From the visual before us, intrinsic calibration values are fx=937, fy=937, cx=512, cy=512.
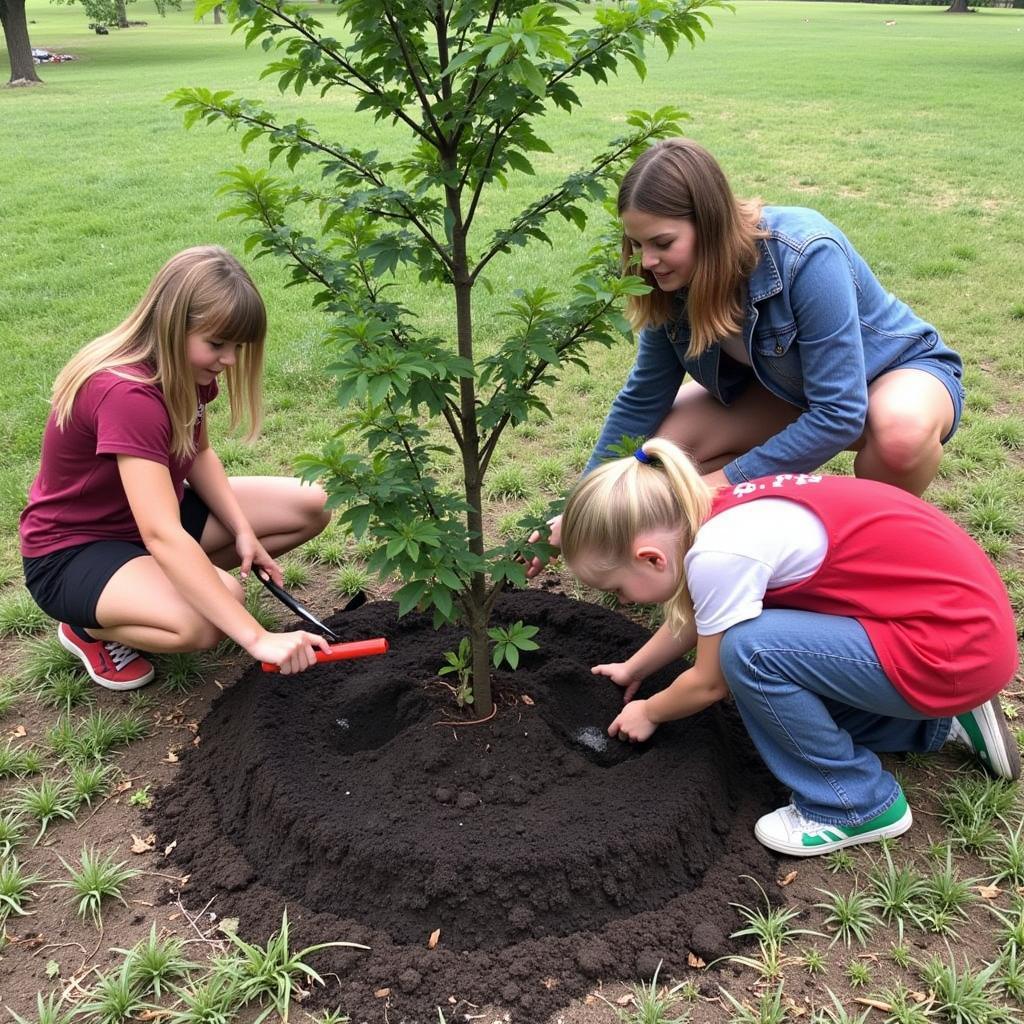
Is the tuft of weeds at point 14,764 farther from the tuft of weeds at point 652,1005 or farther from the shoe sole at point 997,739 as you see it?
the shoe sole at point 997,739

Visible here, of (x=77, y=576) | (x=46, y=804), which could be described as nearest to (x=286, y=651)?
(x=46, y=804)

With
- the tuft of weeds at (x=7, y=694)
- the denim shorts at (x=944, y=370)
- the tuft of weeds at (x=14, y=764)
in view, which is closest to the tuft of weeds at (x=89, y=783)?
the tuft of weeds at (x=14, y=764)

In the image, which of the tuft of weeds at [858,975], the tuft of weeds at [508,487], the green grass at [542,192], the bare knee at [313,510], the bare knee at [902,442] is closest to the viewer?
the tuft of weeds at [858,975]

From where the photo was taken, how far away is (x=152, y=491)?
2.95 metres

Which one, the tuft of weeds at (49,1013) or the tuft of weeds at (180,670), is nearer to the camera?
the tuft of weeds at (49,1013)

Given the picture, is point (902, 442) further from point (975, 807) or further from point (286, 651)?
point (286, 651)

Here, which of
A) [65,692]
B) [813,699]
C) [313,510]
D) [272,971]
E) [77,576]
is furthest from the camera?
[313,510]

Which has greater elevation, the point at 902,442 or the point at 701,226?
the point at 701,226

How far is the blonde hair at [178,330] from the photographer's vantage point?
9.64 ft

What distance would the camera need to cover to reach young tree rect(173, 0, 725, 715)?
2.26 metres

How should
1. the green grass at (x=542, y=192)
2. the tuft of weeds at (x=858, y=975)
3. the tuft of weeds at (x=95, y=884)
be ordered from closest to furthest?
the tuft of weeds at (x=858, y=975), the tuft of weeds at (x=95, y=884), the green grass at (x=542, y=192)

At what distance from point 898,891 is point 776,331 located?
176cm

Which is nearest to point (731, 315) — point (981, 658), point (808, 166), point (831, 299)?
point (831, 299)

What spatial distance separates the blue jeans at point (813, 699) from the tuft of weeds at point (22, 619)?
2.81 m
